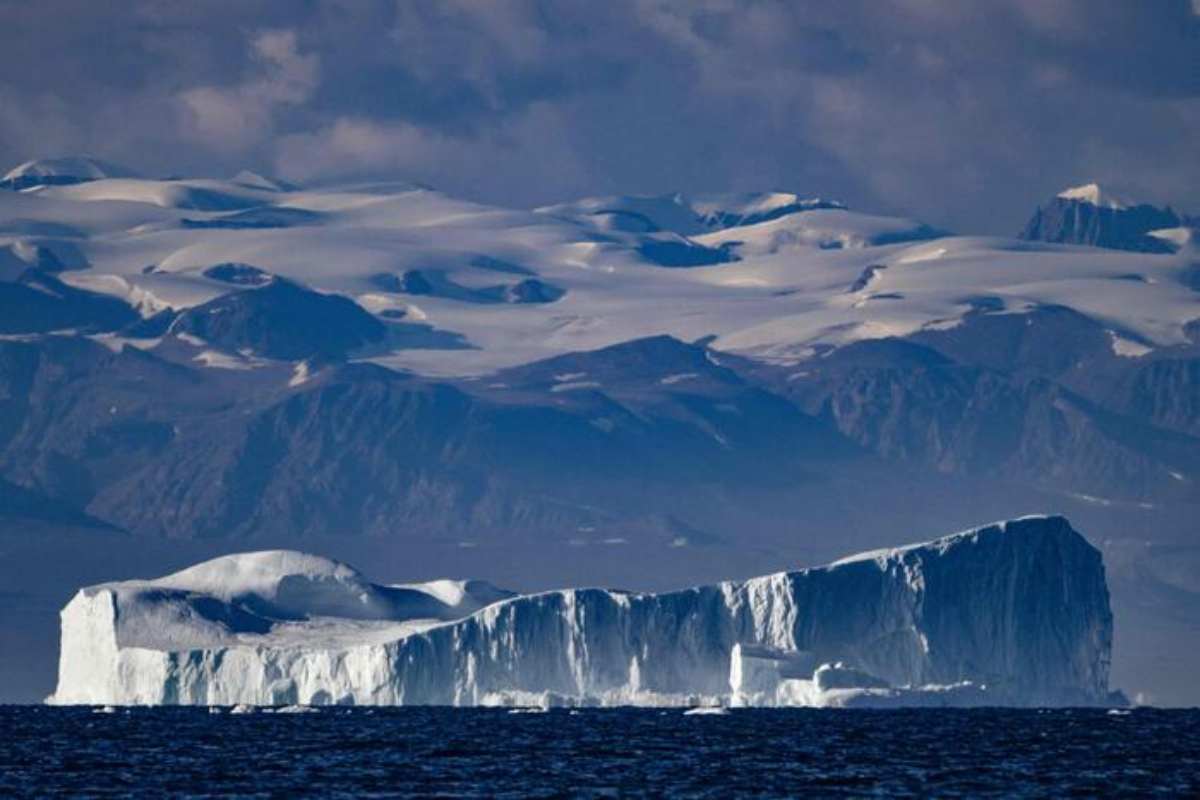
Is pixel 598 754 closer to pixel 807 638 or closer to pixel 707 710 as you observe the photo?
pixel 807 638

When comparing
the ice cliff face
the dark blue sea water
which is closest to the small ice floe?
the ice cliff face

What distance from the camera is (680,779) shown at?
94688 mm

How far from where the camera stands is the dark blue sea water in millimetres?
91000

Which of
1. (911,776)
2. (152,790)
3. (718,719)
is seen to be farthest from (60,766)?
(718,719)

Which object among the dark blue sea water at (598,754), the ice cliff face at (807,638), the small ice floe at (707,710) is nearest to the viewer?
the dark blue sea water at (598,754)

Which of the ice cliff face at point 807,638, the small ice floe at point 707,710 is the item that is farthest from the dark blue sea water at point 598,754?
the small ice floe at point 707,710

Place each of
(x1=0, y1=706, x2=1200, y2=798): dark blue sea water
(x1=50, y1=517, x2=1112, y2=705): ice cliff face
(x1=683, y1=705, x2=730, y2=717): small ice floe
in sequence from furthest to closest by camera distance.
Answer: (x1=683, y1=705, x2=730, y2=717): small ice floe
(x1=50, y1=517, x2=1112, y2=705): ice cliff face
(x1=0, y1=706, x2=1200, y2=798): dark blue sea water

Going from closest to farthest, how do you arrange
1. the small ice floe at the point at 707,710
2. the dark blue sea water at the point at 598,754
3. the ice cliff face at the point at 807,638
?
the dark blue sea water at the point at 598,754, the ice cliff face at the point at 807,638, the small ice floe at the point at 707,710

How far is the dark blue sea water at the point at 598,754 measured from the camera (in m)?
91.0

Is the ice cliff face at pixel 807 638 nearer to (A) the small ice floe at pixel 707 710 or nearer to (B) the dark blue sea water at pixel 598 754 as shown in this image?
(A) the small ice floe at pixel 707 710

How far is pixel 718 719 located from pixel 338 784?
53211 mm

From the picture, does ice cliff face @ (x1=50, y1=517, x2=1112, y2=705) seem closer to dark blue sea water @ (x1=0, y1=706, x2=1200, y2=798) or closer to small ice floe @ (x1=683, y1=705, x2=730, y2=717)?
small ice floe @ (x1=683, y1=705, x2=730, y2=717)

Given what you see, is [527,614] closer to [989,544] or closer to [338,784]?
[989,544]

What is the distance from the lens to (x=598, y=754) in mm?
109312
